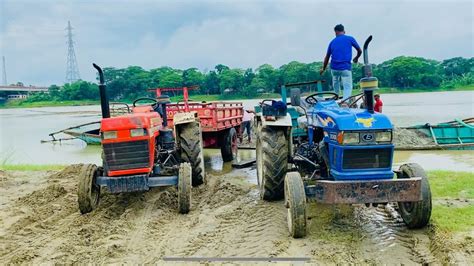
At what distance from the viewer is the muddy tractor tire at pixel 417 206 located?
4.39 metres

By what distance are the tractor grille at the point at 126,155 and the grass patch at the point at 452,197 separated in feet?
11.6

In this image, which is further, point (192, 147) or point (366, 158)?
point (192, 147)

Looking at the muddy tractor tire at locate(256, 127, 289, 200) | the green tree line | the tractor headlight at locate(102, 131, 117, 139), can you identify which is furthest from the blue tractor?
the green tree line

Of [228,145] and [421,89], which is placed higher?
[228,145]

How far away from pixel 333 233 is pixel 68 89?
212 feet

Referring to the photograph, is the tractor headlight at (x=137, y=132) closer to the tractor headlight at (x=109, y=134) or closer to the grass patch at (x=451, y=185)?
the tractor headlight at (x=109, y=134)

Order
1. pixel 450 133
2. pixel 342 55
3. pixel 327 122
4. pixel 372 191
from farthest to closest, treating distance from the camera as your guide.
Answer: pixel 450 133 → pixel 342 55 → pixel 327 122 → pixel 372 191

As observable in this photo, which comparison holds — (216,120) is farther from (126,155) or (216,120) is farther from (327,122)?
(327,122)

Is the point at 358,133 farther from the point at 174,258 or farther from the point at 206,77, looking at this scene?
the point at 206,77

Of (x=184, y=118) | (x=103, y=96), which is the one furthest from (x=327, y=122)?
(x=103, y=96)

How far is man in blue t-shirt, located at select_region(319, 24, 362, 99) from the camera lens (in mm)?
6570

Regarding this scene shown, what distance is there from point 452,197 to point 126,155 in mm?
4278

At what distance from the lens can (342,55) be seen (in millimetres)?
6562

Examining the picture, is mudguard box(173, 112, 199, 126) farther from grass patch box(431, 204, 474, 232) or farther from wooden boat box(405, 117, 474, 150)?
wooden boat box(405, 117, 474, 150)
